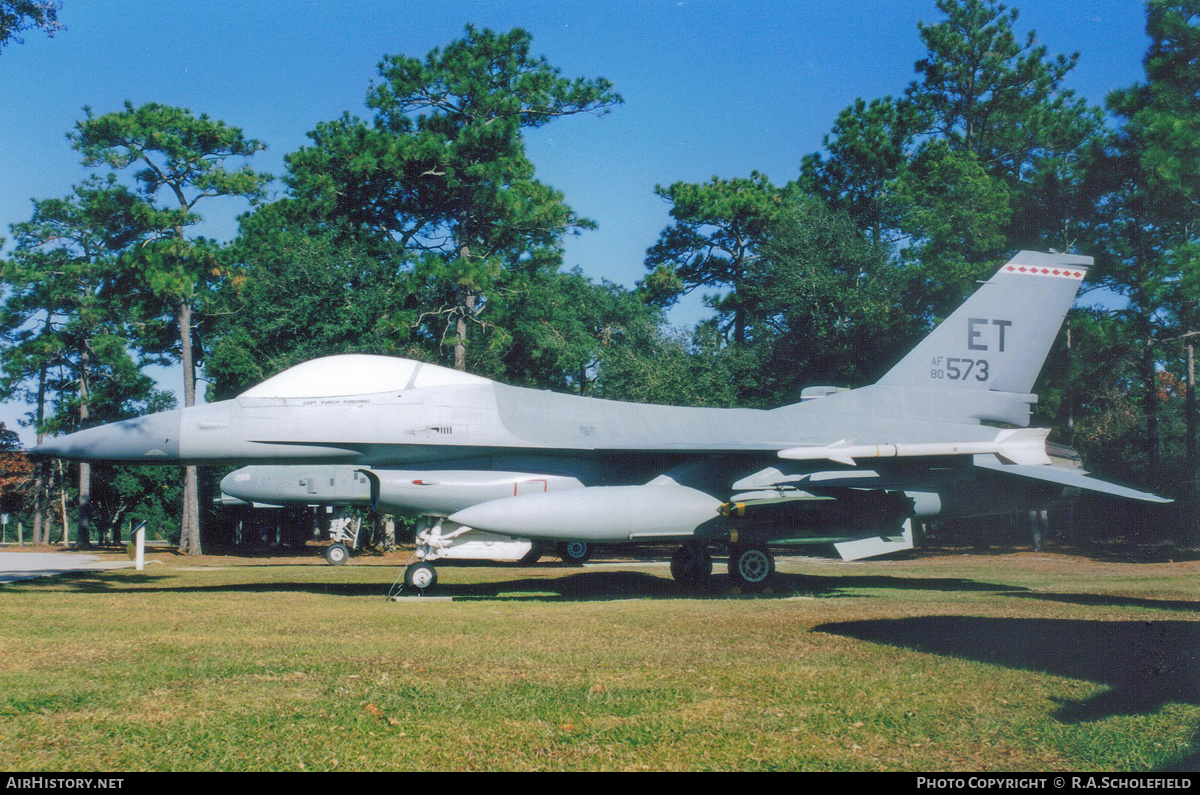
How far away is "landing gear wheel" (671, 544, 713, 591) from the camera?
12852 millimetres

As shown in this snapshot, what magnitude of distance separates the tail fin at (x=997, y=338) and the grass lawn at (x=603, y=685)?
A: 462cm

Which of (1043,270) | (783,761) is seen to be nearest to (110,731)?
(783,761)

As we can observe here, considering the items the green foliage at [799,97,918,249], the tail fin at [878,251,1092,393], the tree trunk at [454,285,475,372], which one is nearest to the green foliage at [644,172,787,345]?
the green foliage at [799,97,918,249]

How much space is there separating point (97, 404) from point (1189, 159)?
3790 centimetres

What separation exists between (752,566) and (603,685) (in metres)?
7.21

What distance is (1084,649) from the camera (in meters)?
6.47

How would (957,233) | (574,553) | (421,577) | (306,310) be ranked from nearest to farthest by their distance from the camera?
(421,577) → (574,553) → (306,310) → (957,233)

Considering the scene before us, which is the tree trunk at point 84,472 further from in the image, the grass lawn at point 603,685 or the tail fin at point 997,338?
the tail fin at point 997,338

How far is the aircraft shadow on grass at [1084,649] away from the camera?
4.90 metres

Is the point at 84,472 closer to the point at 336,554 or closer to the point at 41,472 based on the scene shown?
the point at 41,472

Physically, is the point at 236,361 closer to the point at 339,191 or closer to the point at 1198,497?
the point at 339,191

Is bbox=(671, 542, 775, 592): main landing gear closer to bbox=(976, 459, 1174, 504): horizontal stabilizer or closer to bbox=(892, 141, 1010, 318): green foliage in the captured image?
bbox=(976, 459, 1174, 504): horizontal stabilizer

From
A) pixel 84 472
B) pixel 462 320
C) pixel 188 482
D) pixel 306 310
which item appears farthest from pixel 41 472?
pixel 462 320

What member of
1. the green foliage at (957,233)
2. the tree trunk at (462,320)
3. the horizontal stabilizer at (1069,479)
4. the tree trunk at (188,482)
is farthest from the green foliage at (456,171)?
the horizontal stabilizer at (1069,479)
